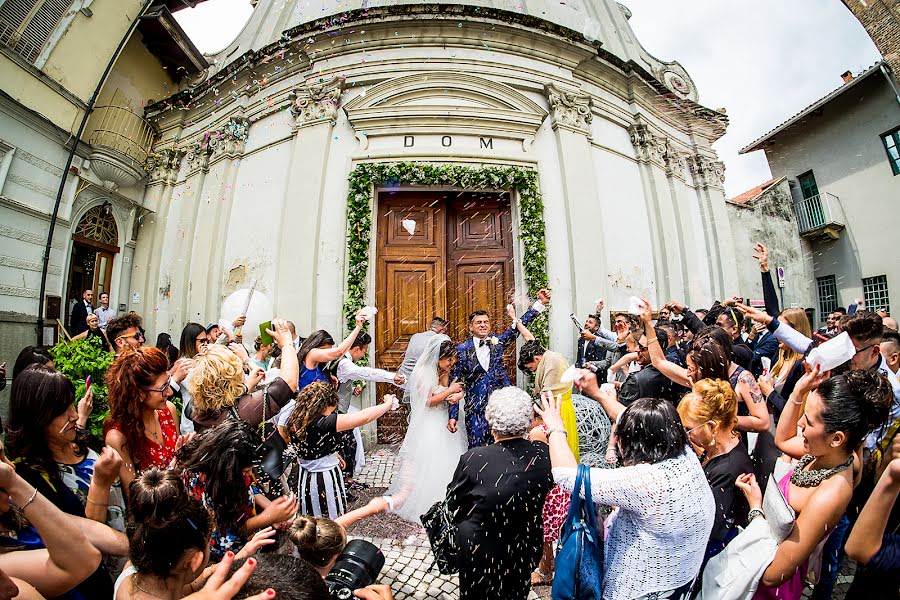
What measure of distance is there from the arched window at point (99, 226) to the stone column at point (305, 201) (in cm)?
516

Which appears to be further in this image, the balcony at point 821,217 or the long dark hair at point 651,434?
the balcony at point 821,217

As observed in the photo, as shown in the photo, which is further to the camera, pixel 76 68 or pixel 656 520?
pixel 76 68

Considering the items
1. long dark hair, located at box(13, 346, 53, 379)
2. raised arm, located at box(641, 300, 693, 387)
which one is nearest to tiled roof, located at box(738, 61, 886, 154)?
raised arm, located at box(641, 300, 693, 387)

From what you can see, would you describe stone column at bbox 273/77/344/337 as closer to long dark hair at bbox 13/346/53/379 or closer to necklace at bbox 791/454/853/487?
long dark hair at bbox 13/346/53/379

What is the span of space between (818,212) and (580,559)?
671 inches

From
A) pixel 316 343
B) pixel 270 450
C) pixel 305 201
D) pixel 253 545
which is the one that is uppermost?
pixel 305 201

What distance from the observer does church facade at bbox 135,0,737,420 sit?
6.99m

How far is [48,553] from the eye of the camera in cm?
124

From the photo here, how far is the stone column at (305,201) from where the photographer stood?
6.80 metres

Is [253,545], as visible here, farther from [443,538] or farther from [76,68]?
[76,68]

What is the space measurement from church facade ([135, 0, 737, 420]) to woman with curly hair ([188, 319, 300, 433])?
4371mm

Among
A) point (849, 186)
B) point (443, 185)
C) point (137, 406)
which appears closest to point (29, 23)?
point (443, 185)

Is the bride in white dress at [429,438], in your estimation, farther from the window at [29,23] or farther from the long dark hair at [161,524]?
the window at [29,23]

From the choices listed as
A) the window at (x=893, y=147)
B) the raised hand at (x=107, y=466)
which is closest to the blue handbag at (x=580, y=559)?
the raised hand at (x=107, y=466)
